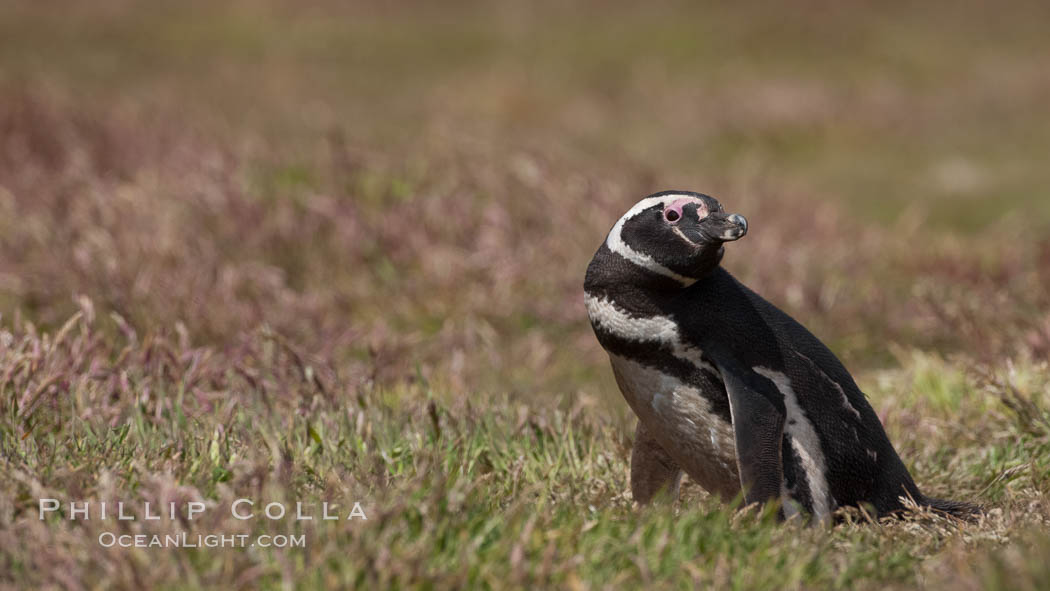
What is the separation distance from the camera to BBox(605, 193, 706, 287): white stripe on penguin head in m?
4.58

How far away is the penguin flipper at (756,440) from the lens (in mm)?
4383

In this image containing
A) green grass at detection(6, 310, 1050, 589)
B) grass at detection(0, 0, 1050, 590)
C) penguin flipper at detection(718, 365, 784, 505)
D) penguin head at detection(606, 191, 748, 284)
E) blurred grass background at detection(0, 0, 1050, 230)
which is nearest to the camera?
green grass at detection(6, 310, 1050, 589)

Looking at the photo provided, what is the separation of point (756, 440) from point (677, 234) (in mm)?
846

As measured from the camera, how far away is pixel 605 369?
8.34m

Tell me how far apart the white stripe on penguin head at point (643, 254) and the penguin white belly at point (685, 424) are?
1.24ft

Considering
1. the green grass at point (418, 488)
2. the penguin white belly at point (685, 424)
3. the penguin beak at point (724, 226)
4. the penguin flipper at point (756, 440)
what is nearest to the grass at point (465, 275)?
the green grass at point (418, 488)

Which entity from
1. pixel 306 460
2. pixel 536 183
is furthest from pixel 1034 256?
pixel 306 460

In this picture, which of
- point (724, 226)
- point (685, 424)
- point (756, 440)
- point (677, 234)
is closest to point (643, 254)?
point (677, 234)

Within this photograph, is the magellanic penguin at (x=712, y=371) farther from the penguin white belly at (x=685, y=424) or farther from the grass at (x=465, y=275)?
the grass at (x=465, y=275)

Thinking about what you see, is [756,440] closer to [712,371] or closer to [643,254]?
[712,371]

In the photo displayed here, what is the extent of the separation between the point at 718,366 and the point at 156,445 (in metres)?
2.25

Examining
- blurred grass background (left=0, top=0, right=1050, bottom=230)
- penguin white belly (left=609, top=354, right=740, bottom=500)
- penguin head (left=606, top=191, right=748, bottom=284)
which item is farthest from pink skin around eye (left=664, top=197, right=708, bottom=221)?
blurred grass background (left=0, top=0, right=1050, bottom=230)

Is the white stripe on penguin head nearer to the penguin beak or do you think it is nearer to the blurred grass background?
the penguin beak

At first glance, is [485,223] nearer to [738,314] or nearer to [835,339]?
[835,339]
